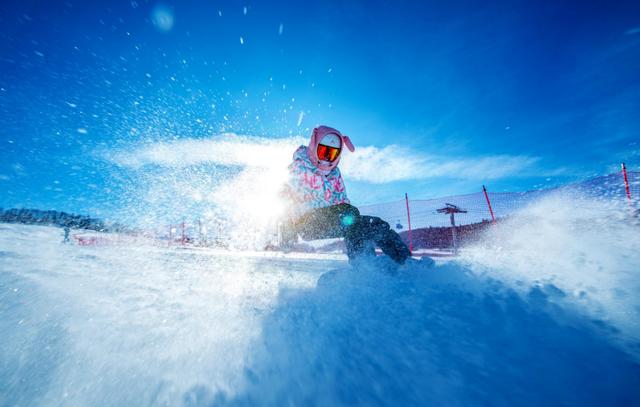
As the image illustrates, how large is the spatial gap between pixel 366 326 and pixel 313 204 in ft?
6.21

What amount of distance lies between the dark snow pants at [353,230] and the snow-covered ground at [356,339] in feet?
1.64

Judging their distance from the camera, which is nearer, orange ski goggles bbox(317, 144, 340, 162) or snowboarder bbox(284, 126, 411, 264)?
snowboarder bbox(284, 126, 411, 264)

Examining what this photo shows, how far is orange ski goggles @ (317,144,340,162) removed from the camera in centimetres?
287

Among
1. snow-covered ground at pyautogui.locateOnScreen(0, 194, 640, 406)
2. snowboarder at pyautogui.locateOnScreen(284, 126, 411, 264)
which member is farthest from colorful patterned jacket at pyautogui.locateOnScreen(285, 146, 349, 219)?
snow-covered ground at pyautogui.locateOnScreen(0, 194, 640, 406)

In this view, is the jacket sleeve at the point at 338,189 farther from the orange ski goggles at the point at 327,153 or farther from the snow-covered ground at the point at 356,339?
the snow-covered ground at the point at 356,339

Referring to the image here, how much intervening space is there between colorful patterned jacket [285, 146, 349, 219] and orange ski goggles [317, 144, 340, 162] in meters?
0.15

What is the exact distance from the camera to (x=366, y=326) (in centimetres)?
114

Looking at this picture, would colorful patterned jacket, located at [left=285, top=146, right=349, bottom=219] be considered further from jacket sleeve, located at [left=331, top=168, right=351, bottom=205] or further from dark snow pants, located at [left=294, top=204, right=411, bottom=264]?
dark snow pants, located at [left=294, top=204, right=411, bottom=264]

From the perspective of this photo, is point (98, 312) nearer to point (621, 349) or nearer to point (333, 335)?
point (333, 335)

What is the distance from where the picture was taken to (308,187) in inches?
117

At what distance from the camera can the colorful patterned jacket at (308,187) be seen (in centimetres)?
294

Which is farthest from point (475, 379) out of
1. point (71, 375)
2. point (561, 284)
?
point (71, 375)

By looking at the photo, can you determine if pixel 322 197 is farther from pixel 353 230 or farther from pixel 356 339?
pixel 356 339

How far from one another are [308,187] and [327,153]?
0.46 m
